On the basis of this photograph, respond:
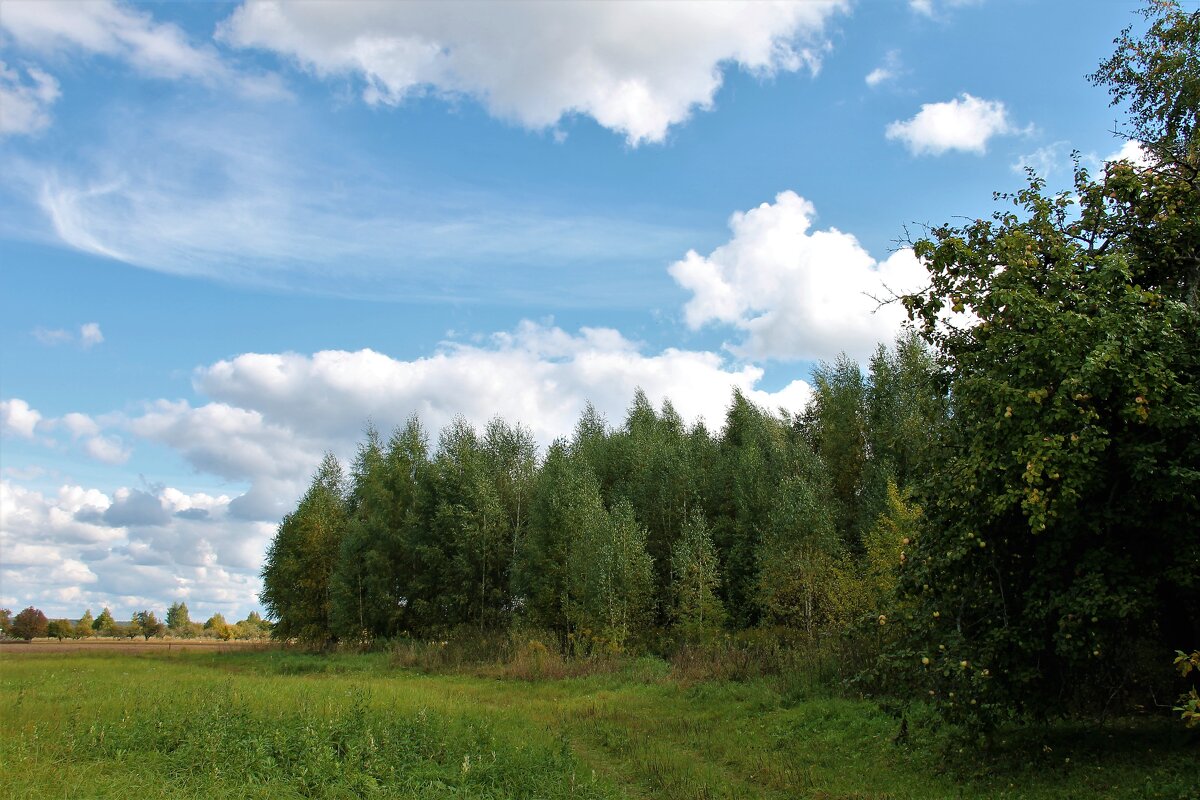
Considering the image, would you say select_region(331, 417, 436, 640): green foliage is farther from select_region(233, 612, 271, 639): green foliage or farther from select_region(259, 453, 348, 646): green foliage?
select_region(233, 612, 271, 639): green foliage

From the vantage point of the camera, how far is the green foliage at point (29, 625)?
285ft

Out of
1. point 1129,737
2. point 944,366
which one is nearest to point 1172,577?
point 1129,737

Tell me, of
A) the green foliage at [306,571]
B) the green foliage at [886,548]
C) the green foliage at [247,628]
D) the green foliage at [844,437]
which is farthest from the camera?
the green foliage at [247,628]

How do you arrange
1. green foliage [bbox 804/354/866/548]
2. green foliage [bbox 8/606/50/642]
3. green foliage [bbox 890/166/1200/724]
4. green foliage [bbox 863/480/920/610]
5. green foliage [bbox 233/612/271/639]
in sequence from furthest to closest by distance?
green foliage [bbox 233/612/271/639]
green foliage [bbox 8/606/50/642]
green foliage [bbox 804/354/866/548]
green foliage [bbox 863/480/920/610]
green foliage [bbox 890/166/1200/724]

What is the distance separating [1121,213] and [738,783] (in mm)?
12312

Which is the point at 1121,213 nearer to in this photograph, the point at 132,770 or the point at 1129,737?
the point at 1129,737

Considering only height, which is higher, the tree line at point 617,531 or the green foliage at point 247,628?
the tree line at point 617,531

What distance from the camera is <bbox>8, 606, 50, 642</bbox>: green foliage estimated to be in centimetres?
8681

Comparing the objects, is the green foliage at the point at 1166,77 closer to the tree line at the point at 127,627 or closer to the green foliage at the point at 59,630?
the tree line at the point at 127,627

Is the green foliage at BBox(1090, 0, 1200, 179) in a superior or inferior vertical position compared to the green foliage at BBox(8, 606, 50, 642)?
superior

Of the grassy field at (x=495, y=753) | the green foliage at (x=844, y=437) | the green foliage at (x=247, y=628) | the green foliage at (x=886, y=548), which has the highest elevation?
the green foliage at (x=844, y=437)

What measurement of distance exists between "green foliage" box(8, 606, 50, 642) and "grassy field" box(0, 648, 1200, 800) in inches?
3651

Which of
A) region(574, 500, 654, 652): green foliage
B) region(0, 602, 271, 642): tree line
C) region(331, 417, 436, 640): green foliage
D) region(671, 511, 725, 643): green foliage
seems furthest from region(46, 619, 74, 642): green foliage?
region(671, 511, 725, 643): green foliage

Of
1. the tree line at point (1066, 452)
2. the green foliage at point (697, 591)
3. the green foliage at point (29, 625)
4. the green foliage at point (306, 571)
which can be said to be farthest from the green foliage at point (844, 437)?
the green foliage at point (29, 625)
